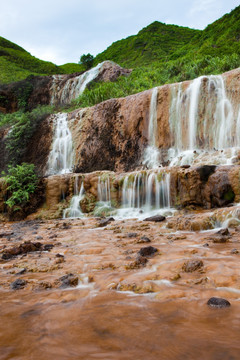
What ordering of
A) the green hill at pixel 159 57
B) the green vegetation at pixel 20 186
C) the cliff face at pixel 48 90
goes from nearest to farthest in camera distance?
the green vegetation at pixel 20 186
the green hill at pixel 159 57
the cliff face at pixel 48 90

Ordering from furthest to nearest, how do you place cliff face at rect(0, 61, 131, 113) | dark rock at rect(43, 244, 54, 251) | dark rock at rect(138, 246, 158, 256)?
1. cliff face at rect(0, 61, 131, 113)
2. dark rock at rect(43, 244, 54, 251)
3. dark rock at rect(138, 246, 158, 256)

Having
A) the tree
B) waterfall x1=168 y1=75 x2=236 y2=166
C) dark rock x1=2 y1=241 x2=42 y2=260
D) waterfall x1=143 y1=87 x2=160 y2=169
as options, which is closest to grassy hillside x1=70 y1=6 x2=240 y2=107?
waterfall x1=168 y1=75 x2=236 y2=166

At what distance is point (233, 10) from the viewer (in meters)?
25.9

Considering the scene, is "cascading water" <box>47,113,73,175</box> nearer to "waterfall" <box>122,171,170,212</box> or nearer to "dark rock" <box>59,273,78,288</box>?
"waterfall" <box>122,171,170,212</box>

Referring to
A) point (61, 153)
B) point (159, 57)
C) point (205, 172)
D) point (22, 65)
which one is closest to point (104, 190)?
point (205, 172)

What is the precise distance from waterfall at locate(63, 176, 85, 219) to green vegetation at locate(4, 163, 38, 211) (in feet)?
5.97

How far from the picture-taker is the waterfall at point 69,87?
2638cm

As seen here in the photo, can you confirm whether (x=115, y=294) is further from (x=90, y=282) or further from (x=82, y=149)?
(x=82, y=149)

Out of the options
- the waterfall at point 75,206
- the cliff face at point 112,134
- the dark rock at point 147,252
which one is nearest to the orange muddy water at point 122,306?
the dark rock at point 147,252

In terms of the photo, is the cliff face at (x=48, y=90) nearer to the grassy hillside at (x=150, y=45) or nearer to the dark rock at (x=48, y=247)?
the grassy hillside at (x=150, y=45)

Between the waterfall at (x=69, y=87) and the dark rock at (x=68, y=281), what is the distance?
2532cm

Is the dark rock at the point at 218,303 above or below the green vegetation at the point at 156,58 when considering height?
below

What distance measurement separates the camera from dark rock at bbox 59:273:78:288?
2586 millimetres

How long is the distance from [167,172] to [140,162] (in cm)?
518
